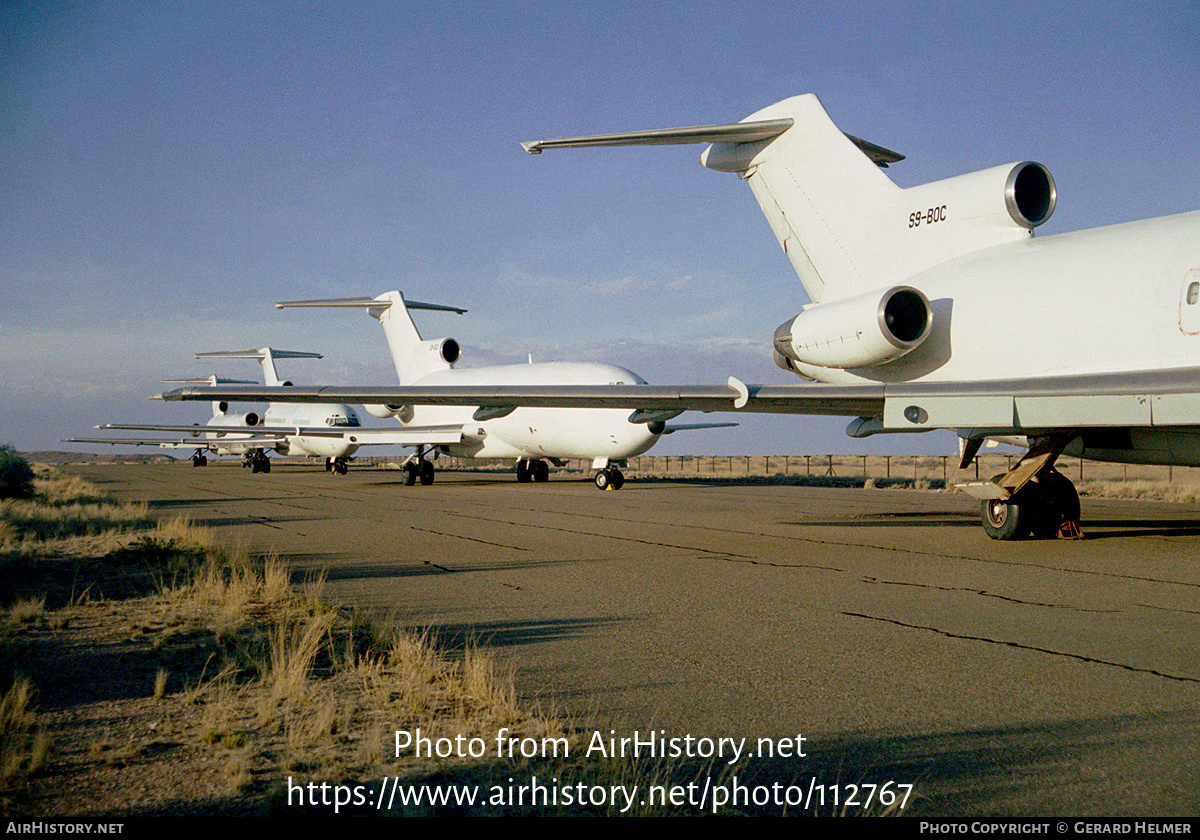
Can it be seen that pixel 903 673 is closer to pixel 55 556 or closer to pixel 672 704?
pixel 672 704

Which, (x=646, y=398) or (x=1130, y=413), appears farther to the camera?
(x=646, y=398)

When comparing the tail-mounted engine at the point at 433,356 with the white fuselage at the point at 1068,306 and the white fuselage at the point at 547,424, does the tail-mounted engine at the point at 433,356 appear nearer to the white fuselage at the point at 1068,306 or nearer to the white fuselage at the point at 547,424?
the white fuselage at the point at 547,424

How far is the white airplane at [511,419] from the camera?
87.0 feet

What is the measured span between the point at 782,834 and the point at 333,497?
80.1ft

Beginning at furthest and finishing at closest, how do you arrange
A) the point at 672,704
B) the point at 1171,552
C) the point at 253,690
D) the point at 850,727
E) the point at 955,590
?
the point at 1171,552, the point at 955,590, the point at 253,690, the point at 672,704, the point at 850,727

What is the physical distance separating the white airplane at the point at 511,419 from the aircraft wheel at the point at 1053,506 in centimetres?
1099

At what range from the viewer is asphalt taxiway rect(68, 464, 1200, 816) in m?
3.83

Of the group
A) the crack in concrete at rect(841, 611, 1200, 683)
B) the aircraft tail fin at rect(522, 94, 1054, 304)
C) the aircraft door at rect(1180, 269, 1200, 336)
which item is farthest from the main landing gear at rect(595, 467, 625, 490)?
the crack in concrete at rect(841, 611, 1200, 683)

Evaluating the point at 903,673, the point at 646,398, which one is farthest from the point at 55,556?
the point at 903,673

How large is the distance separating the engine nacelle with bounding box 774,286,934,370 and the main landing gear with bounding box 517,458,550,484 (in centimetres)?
2281

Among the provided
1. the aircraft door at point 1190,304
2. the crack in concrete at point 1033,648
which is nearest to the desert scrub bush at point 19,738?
the crack in concrete at point 1033,648

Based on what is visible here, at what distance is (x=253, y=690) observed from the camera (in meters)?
5.02

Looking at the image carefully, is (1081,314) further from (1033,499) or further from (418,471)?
(418,471)

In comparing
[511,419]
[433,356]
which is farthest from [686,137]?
[433,356]
